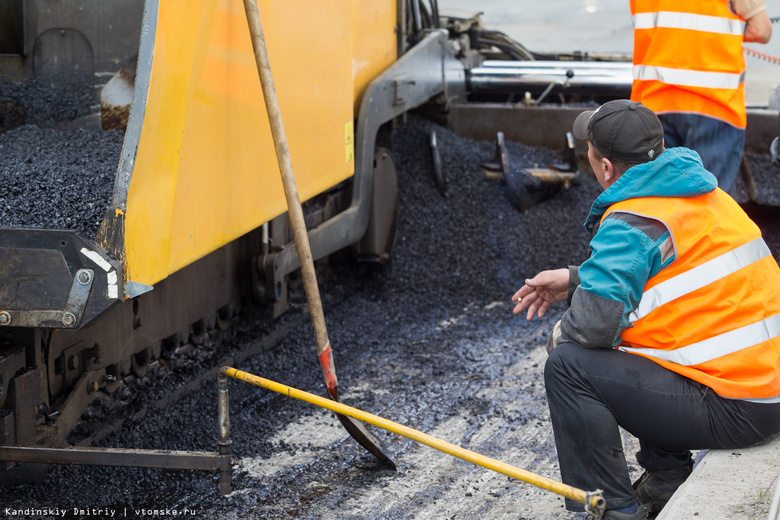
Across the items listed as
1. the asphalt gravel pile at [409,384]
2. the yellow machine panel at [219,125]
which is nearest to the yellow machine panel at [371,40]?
the yellow machine panel at [219,125]

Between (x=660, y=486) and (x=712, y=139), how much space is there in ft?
5.51

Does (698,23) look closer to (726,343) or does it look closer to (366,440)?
(726,343)

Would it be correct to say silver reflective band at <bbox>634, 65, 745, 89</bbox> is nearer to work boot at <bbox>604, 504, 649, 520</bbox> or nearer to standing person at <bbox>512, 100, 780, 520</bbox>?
standing person at <bbox>512, 100, 780, 520</bbox>

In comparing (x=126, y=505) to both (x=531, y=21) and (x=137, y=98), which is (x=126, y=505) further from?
(x=531, y=21)

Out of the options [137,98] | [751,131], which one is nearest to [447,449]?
[137,98]

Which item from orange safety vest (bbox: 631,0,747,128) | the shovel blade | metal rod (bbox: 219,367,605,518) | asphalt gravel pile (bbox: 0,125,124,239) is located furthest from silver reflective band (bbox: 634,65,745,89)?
asphalt gravel pile (bbox: 0,125,124,239)

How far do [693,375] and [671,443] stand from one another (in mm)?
220

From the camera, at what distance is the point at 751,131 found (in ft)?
17.9

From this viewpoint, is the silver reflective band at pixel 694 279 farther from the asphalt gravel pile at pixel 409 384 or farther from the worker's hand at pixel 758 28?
the worker's hand at pixel 758 28

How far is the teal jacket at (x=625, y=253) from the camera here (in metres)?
2.07

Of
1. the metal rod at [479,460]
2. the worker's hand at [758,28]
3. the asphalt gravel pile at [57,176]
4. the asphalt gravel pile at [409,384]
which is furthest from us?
the worker's hand at [758,28]

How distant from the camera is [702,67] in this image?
3.50m

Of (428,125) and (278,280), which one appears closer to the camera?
(278,280)

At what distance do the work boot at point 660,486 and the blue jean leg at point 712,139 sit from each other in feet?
5.02
